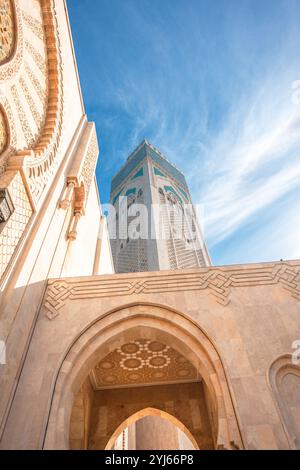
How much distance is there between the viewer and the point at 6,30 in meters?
4.04

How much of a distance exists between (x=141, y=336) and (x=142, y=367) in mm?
1720

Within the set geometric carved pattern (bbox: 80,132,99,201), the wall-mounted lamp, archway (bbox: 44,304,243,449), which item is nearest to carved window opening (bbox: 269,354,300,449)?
archway (bbox: 44,304,243,449)

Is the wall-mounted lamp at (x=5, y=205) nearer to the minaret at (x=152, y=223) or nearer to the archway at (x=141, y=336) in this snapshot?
the archway at (x=141, y=336)

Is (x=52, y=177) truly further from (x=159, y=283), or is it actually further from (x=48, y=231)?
(x=159, y=283)

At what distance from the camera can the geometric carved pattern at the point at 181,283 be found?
4.15m

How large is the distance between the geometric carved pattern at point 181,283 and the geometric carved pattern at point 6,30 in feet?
10.9

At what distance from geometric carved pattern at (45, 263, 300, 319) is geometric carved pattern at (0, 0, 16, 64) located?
3319 millimetres

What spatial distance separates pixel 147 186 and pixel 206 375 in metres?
13.8

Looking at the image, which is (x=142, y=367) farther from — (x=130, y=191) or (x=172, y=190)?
(x=172, y=190)

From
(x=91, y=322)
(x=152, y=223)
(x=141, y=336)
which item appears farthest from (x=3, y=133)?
(x=152, y=223)

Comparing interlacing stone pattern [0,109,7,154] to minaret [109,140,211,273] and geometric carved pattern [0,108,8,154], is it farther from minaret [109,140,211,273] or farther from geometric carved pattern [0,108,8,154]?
minaret [109,140,211,273]

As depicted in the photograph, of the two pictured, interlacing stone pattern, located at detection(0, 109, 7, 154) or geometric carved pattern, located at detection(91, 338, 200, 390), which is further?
geometric carved pattern, located at detection(91, 338, 200, 390)

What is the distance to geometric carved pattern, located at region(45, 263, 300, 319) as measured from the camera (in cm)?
415

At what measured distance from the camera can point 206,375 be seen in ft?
11.3
